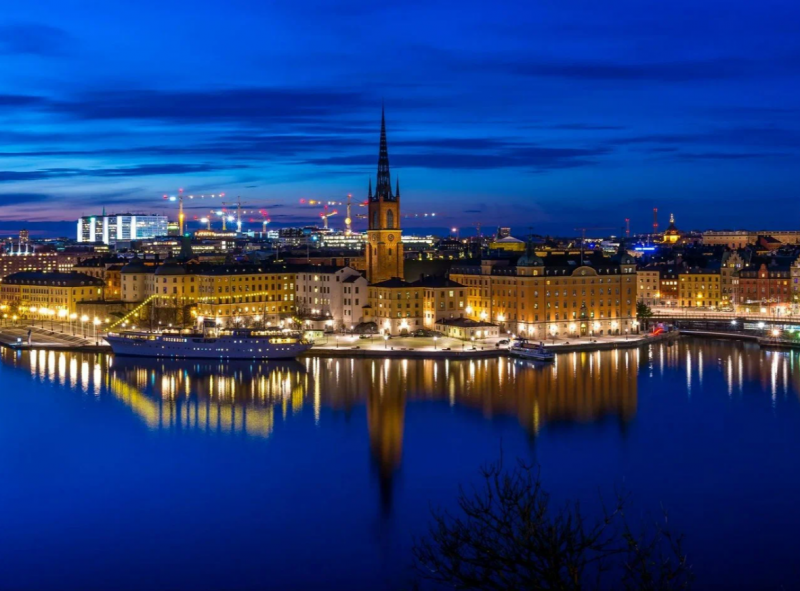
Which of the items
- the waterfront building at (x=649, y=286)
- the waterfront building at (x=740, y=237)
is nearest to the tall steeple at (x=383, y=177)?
the waterfront building at (x=649, y=286)

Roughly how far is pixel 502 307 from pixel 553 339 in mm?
1740

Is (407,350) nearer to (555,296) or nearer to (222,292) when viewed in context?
(555,296)

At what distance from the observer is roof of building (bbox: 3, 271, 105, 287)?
31266 mm

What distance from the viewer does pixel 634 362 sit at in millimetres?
21719

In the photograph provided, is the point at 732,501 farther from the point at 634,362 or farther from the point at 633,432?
the point at 634,362

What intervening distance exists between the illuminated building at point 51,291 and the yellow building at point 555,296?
11.5 metres

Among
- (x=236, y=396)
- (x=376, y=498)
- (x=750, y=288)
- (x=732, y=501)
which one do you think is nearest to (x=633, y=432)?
(x=732, y=501)

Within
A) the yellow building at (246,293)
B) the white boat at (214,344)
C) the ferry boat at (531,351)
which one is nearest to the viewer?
the ferry boat at (531,351)

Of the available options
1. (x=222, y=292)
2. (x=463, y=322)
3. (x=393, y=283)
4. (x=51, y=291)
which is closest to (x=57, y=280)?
(x=51, y=291)

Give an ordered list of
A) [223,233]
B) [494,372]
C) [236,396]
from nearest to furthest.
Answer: [236,396] → [494,372] → [223,233]

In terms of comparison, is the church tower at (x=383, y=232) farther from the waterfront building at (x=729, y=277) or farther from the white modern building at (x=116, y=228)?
the white modern building at (x=116, y=228)

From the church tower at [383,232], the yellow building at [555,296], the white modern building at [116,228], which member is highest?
the white modern building at [116,228]

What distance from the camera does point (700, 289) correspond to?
114 feet

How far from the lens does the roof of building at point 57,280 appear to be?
31266 mm
